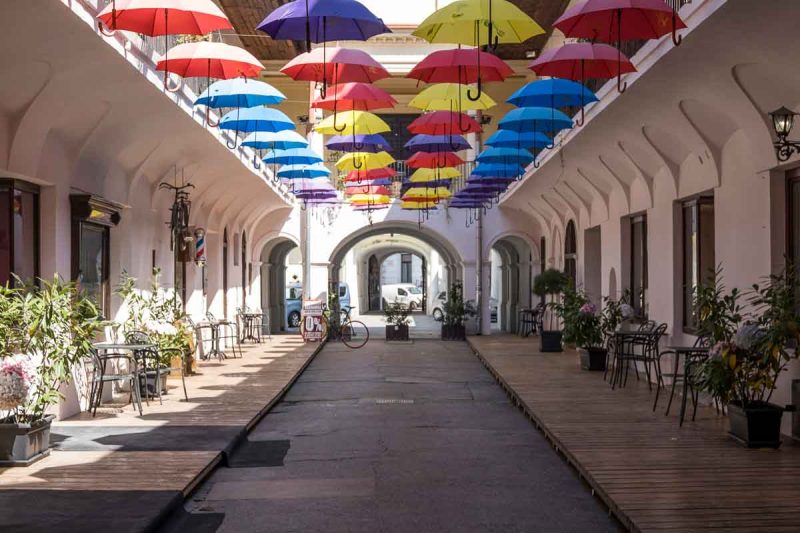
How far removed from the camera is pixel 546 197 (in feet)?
78.4

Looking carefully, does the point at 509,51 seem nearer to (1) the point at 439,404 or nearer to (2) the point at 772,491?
(1) the point at 439,404

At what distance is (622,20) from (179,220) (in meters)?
9.44

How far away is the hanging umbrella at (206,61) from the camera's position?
1055cm

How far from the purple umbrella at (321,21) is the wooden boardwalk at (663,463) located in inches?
177

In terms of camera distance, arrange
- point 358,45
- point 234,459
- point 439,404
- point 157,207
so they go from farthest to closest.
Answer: point 358,45, point 157,207, point 439,404, point 234,459

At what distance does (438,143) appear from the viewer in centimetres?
1775

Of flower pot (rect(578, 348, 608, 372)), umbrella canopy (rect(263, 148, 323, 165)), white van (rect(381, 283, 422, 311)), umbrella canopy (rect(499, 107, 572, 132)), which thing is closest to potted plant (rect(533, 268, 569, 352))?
flower pot (rect(578, 348, 608, 372))

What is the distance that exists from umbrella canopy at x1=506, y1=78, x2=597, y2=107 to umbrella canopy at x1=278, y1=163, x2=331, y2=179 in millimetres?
7221

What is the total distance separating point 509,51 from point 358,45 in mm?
4359

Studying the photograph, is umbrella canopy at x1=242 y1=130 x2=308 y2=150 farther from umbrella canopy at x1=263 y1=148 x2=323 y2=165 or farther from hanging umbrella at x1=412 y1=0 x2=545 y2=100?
hanging umbrella at x1=412 y1=0 x2=545 y2=100

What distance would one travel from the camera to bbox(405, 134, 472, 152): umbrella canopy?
17.1 metres

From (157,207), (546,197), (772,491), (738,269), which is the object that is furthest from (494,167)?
(772,491)

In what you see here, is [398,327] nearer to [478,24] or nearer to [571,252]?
[571,252]

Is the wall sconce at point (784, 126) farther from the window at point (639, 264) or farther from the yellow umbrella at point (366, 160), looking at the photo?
the yellow umbrella at point (366, 160)
